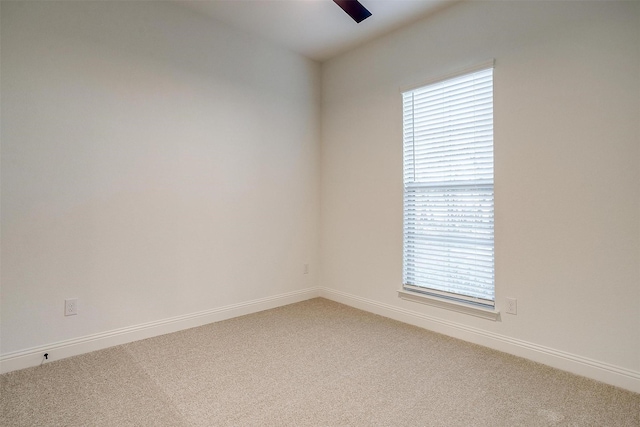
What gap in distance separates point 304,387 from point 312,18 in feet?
9.62

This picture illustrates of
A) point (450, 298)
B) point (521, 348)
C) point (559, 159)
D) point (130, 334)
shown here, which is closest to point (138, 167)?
point (130, 334)

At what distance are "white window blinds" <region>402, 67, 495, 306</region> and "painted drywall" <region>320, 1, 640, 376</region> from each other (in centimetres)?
9

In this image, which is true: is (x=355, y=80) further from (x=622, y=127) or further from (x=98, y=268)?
(x=98, y=268)

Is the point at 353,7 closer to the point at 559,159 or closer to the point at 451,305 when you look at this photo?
the point at 559,159

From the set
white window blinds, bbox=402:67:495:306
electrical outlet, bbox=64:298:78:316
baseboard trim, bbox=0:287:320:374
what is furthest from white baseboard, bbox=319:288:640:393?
electrical outlet, bbox=64:298:78:316

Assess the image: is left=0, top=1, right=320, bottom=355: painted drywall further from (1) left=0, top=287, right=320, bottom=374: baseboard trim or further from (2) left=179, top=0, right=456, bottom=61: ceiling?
(2) left=179, top=0, right=456, bottom=61: ceiling

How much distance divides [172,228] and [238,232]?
620 mm

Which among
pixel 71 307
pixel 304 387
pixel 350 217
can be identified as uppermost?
pixel 350 217

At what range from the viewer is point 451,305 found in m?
2.67

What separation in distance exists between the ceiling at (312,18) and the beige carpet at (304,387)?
2.72 metres

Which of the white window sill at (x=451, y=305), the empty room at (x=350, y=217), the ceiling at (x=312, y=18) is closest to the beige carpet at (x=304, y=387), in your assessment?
the empty room at (x=350, y=217)

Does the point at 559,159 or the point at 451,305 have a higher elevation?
the point at 559,159

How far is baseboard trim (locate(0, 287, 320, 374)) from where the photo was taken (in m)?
2.08

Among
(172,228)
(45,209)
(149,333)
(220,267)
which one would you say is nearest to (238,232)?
(220,267)
